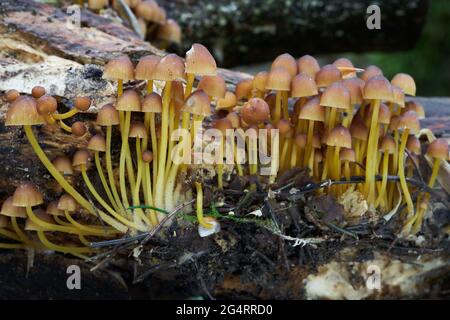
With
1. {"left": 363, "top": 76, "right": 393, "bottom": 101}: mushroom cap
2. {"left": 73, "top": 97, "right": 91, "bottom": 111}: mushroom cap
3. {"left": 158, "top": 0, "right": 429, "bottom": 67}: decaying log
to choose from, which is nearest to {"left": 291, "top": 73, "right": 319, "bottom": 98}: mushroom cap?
{"left": 363, "top": 76, "right": 393, "bottom": 101}: mushroom cap

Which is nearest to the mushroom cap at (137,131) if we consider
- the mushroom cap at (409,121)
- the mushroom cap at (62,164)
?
the mushroom cap at (62,164)

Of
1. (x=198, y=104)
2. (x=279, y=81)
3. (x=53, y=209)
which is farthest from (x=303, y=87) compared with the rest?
(x=53, y=209)

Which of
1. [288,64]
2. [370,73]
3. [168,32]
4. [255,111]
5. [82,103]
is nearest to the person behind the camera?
[82,103]

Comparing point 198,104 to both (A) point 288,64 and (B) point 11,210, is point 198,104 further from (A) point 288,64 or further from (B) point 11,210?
(B) point 11,210

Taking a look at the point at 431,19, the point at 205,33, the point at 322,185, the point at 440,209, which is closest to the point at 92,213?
the point at 322,185

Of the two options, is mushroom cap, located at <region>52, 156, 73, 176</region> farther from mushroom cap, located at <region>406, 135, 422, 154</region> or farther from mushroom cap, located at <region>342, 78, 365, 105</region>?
mushroom cap, located at <region>406, 135, 422, 154</region>

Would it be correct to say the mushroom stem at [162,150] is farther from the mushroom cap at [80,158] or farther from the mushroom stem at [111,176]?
the mushroom cap at [80,158]

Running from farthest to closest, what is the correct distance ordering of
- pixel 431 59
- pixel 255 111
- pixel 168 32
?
pixel 431 59 < pixel 168 32 < pixel 255 111
